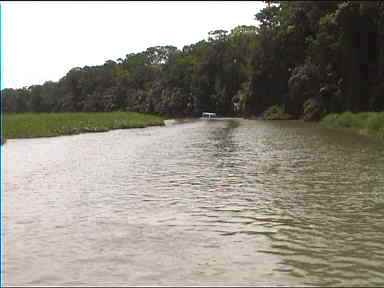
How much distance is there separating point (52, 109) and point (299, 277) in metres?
141

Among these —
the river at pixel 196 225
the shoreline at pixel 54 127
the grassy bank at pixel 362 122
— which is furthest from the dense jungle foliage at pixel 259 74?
the river at pixel 196 225

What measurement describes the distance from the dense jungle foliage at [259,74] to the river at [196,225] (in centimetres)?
2612

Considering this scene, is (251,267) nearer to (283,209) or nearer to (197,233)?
(197,233)

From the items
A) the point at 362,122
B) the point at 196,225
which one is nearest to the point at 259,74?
the point at 362,122

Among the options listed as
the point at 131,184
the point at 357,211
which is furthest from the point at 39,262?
the point at 131,184

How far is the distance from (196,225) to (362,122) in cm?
2546

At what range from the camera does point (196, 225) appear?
8383 mm

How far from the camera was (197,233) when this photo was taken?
789 centimetres

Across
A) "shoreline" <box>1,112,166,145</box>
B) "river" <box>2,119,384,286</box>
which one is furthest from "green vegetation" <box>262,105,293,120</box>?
"river" <box>2,119,384,286</box>

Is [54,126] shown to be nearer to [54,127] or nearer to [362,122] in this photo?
[54,127]

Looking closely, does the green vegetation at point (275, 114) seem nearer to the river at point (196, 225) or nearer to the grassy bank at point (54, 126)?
the grassy bank at point (54, 126)

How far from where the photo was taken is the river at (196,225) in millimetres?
6066

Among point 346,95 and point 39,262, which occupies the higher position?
point 346,95

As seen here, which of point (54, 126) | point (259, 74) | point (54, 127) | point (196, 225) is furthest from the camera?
point (259, 74)
